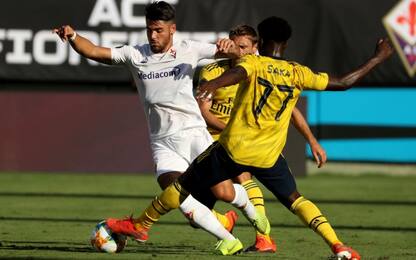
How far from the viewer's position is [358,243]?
1020 centimetres

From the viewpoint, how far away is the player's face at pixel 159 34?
29.7ft

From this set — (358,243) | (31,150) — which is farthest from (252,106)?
(31,150)

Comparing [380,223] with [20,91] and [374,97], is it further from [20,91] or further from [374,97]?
[20,91]

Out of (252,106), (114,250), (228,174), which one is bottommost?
(114,250)

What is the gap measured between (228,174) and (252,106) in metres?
0.55

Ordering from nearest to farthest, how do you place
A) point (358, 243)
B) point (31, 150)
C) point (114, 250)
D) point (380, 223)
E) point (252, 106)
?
point (252, 106) → point (114, 250) → point (358, 243) → point (380, 223) → point (31, 150)

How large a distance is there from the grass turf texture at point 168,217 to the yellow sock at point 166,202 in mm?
301

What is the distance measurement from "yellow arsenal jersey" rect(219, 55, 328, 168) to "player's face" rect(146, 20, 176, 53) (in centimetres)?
105

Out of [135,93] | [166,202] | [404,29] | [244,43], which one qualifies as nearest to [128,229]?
[166,202]

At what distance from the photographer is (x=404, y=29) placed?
1938cm

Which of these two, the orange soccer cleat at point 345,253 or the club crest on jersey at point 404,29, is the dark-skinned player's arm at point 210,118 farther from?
the club crest on jersey at point 404,29

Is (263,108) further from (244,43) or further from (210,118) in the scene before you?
(210,118)

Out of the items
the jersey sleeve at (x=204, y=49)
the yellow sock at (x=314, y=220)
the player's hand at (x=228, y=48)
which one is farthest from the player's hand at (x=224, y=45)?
the yellow sock at (x=314, y=220)

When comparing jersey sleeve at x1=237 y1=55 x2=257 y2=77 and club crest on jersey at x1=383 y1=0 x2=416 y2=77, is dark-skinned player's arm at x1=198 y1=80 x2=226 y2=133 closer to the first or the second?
jersey sleeve at x1=237 y1=55 x2=257 y2=77
